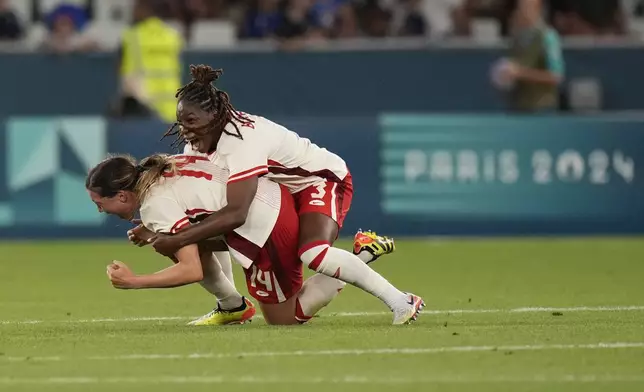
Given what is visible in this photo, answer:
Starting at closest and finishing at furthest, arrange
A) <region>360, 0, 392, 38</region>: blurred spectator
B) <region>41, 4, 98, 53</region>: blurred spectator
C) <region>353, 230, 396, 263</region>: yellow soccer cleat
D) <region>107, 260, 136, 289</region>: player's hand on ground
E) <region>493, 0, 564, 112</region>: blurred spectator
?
1. <region>107, 260, 136, 289</region>: player's hand on ground
2. <region>353, 230, 396, 263</region>: yellow soccer cleat
3. <region>493, 0, 564, 112</region>: blurred spectator
4. <region>41, 4, 98, 53</region>: blurred spectator
5. <region>360, 0, 392, 38</region>: blurred spectator

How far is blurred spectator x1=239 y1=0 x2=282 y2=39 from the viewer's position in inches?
869

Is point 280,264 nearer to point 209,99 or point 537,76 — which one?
point 209,99

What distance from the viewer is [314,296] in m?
9.57

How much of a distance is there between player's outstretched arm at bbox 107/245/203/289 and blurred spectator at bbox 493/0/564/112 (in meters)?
10.2

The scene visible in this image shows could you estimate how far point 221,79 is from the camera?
21766 mm

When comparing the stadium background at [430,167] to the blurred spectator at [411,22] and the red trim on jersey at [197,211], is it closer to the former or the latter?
the blurred spectator at [411,22]

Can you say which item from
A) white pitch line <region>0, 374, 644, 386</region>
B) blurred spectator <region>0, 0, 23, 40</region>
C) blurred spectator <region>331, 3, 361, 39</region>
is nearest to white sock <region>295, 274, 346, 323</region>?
white pitch line <region>0, 374, 644, 386</region>

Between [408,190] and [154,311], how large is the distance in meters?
7.11

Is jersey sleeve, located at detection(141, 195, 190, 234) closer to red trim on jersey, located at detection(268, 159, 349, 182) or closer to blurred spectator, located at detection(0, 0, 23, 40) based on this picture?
red trim on jersey, located at detection(268, 159, 349, 182)

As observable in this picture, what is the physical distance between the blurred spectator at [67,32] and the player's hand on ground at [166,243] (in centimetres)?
1287

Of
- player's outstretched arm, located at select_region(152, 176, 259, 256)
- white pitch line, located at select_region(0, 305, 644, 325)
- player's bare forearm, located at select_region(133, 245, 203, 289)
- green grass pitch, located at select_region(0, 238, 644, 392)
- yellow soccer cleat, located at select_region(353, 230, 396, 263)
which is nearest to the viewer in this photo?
green grass pitch, located at select_region(0, 238, 644, 392)

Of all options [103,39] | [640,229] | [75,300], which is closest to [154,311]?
[75,300]

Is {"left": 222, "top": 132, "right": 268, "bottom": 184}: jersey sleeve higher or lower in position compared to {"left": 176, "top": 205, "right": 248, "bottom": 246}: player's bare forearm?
higher

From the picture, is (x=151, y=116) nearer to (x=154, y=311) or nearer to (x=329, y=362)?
(x=154, y=311)
